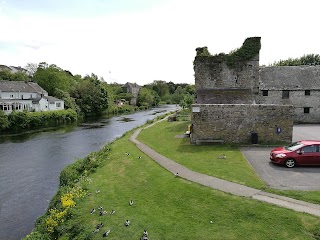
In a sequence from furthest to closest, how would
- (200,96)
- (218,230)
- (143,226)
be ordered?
1. (200,96)
2. (143,226)
3. (218,230)

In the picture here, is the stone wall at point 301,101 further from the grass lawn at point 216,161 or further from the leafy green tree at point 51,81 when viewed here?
the leafy green tree at point 51,81

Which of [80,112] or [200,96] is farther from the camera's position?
[80,112]

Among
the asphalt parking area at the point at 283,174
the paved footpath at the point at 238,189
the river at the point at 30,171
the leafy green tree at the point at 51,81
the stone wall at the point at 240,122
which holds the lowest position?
the river at the point at 30,171

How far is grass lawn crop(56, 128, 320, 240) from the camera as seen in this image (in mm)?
9711

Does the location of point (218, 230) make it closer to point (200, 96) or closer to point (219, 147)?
point (219, 147)

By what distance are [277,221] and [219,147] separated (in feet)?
36.1

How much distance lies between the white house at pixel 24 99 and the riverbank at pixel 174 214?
145 ft

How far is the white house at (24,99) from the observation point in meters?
52.1

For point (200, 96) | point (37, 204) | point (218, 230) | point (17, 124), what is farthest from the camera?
point (17, 124)

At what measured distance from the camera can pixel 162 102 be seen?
13500 centimetres

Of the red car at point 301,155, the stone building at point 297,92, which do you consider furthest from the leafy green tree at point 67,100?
the red car at point 301,155

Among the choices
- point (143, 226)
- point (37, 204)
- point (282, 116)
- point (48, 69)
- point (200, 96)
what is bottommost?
point (37, 204)

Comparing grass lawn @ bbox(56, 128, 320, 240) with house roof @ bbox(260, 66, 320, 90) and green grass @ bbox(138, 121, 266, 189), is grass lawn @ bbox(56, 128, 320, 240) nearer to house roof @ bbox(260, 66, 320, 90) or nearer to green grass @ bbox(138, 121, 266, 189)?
green grass @ bbox(138, 121, 266, 189)

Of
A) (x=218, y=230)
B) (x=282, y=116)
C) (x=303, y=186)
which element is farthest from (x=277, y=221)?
(x=282, y=116)
